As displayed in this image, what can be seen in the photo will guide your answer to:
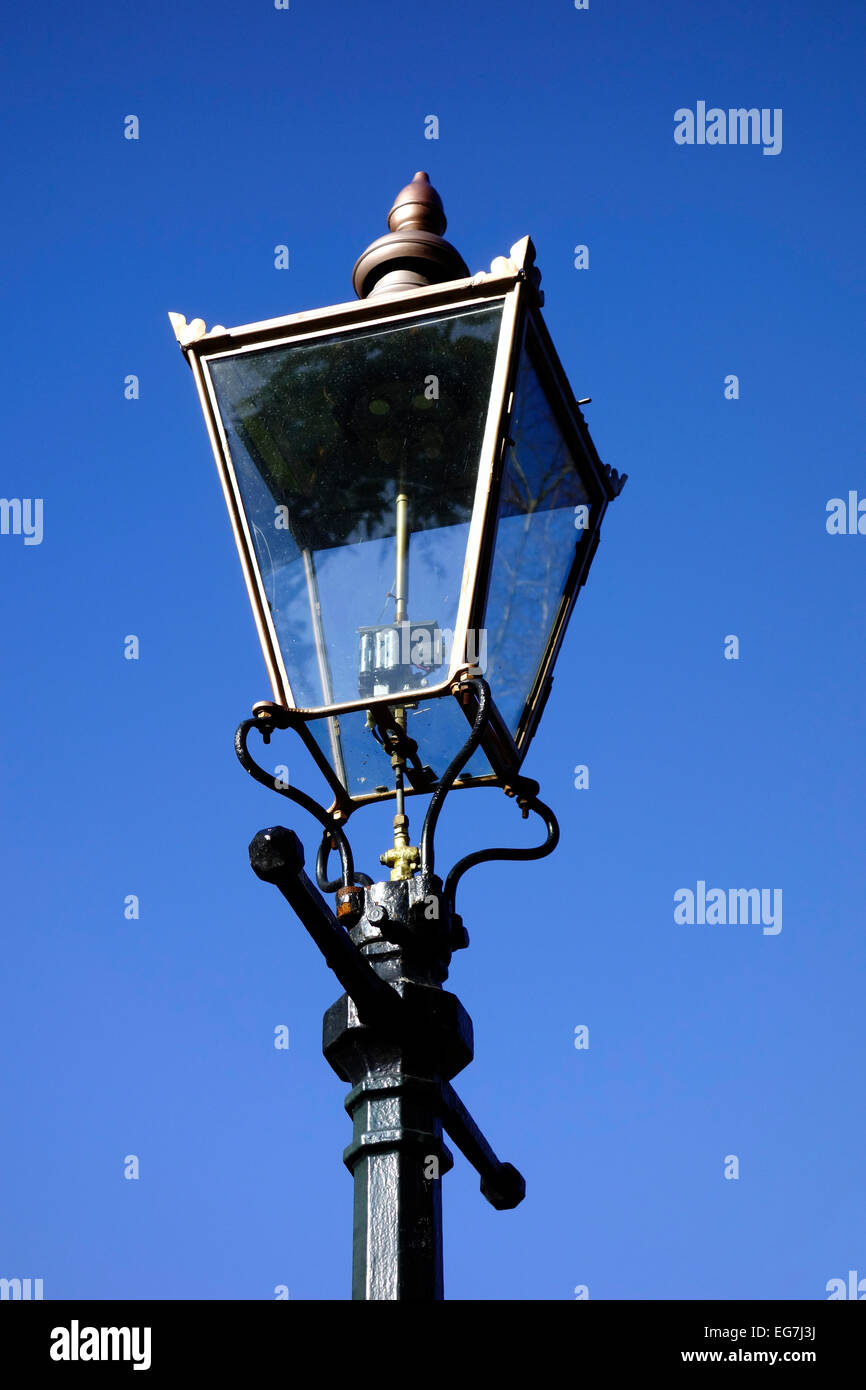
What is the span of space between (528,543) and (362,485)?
0.39m

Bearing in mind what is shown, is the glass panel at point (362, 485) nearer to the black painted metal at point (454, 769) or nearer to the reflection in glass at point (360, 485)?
the reflection in glass at point (360, 485)

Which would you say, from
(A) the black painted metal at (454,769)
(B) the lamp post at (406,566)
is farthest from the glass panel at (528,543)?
(A) the black painted metal at (454,769)

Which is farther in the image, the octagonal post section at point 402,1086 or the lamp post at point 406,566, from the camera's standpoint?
the lamp post at point 406,566

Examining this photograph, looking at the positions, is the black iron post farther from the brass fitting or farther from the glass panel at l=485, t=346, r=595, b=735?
the glass panel at l=485, t=346, r=595, b=735

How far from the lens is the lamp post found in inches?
145

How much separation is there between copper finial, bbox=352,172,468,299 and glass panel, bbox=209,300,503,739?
342mm

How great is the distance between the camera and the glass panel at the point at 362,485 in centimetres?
396

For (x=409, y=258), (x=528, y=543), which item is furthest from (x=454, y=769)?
(x=409, y=258)

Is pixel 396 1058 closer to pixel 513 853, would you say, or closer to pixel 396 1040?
pixel 396 1040

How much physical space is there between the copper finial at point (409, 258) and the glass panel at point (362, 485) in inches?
13.5

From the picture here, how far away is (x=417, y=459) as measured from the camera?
4086mm

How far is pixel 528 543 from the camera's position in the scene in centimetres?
422
